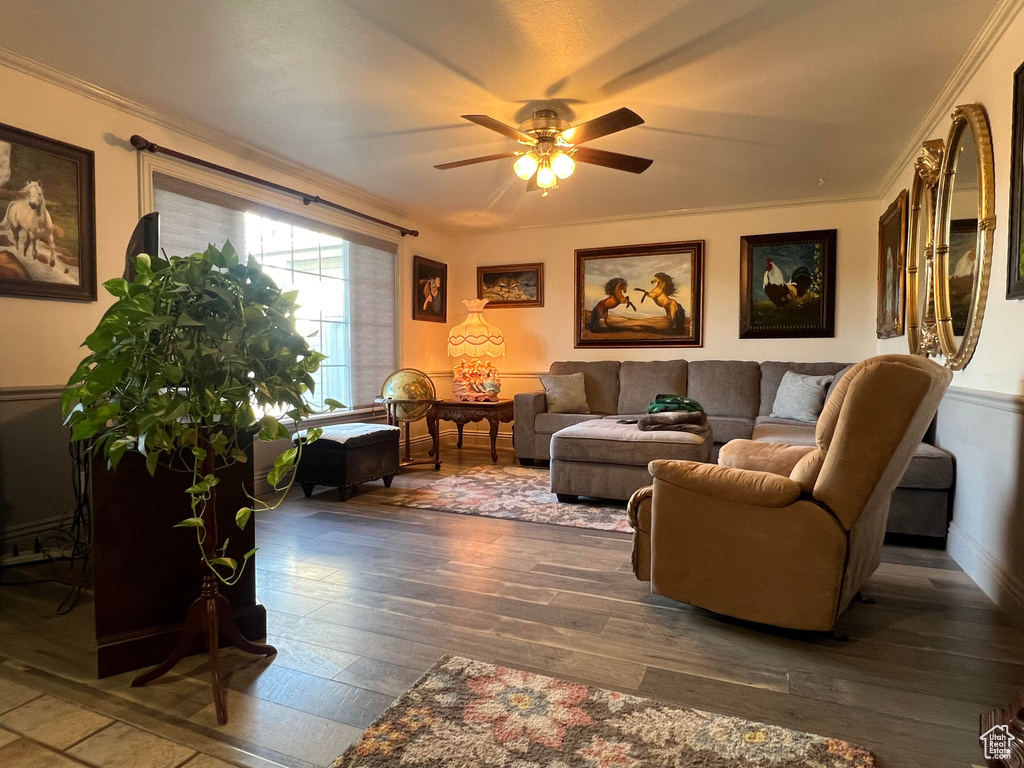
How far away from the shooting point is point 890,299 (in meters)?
4.46

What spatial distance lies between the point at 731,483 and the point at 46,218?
350cm

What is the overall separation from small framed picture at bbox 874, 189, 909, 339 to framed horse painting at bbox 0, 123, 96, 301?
5.00 meters

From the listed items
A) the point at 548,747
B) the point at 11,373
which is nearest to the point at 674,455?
the point at 548,747

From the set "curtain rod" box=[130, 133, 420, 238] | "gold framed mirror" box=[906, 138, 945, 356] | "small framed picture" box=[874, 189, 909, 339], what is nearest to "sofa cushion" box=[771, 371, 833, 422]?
"small framed picture" box=[874, 189, 909, 339]

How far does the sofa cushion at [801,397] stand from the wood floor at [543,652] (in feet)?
6.13

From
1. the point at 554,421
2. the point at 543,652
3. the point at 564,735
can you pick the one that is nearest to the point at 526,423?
the point at 554,421

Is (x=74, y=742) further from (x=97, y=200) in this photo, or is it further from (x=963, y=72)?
(x=963, y=72)

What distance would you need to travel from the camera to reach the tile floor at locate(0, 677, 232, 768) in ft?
4.78

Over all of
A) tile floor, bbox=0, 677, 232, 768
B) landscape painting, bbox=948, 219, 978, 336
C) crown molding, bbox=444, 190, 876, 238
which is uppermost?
crown molding, bbox=444, 190, 876, 238

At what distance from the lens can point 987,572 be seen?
250cm

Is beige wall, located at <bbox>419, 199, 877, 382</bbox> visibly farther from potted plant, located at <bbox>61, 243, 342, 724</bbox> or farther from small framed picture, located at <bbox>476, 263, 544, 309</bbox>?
potted plant, located at <bbox>61, 243, 342, 724</bbox>

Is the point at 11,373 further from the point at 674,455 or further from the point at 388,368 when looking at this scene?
the point at 674,455

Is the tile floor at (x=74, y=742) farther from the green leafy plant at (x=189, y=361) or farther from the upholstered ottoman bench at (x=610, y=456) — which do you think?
the upholstered ottoman bench at (x=610, y=456)

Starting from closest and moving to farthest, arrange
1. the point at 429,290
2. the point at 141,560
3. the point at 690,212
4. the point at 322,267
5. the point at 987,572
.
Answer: the point at 141,560 < the point at 987,572 < the point at 322,267 < the point at 690,212 < the point at 429,290
